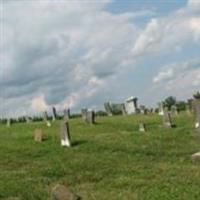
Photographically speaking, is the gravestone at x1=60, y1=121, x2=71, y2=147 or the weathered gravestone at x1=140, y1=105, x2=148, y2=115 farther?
the weathered gravestone at x1=140, y1=105, x2=148, y2=115

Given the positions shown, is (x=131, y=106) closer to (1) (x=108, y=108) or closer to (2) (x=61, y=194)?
(1) (x=108, y=108)

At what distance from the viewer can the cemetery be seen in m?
18.3

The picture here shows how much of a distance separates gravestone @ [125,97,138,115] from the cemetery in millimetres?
26501

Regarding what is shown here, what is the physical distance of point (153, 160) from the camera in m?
25.2

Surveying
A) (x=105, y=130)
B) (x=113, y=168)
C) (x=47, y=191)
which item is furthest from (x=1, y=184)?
(x=105, y=130)

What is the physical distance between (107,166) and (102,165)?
38cm

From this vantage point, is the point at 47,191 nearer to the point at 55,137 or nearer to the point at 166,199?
the point at 166,199

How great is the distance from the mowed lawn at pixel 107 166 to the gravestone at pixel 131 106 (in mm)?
29265

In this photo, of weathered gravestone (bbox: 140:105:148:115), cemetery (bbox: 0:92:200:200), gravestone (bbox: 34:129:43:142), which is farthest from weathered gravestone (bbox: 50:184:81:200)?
weathered gravestone (bbox: 140:105:148:115)

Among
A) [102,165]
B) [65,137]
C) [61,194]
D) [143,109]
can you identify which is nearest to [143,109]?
[143,109]

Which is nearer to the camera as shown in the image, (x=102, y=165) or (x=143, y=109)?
(x=102, y=165)

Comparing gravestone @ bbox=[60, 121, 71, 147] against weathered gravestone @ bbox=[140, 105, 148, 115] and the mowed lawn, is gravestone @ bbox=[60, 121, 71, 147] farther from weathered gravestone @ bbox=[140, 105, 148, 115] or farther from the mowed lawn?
weathered gravestone @ bbox=[140, 105, 148, 115]

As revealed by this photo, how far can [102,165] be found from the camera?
2392 cm

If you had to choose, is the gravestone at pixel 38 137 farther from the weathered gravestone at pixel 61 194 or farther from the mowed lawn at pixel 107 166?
the weathered gravestone at pixel 61 194
